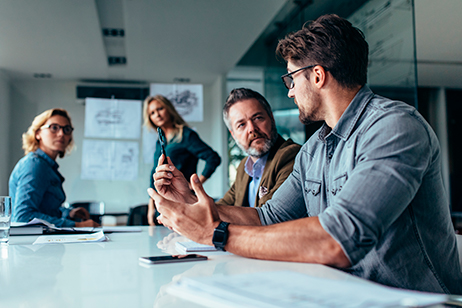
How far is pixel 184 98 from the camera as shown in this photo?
465 centimetres

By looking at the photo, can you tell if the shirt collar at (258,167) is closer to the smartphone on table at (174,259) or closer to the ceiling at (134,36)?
the smartphone on table at (174,259)

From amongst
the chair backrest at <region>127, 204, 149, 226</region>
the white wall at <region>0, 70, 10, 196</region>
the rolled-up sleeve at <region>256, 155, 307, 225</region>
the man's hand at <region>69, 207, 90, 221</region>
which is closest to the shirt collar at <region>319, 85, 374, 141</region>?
the rolled-up sleeve at <region>256, 155, 307, 225</region>

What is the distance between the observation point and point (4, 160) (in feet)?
14.2

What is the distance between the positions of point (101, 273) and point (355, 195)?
1.96 feet

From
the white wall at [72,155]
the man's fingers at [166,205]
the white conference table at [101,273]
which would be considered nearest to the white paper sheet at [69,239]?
the white conference table at [101,273]

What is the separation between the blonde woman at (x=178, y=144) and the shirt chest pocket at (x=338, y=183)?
203 cm

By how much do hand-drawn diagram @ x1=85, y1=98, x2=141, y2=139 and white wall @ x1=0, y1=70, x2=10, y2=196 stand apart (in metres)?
0.91

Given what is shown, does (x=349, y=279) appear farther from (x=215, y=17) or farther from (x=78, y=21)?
(x=78, y=21)

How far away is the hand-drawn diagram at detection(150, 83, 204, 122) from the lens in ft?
15.2

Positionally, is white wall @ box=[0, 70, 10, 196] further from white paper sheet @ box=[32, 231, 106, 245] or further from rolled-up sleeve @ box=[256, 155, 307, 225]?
rolled-up sleeve @ box=[256, 155, 307, 225]

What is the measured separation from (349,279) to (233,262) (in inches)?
11.4

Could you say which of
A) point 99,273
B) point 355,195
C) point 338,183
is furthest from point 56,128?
point 355,195

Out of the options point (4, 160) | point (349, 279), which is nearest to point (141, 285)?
point (349, 279)

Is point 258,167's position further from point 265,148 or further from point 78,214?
point 78,214
